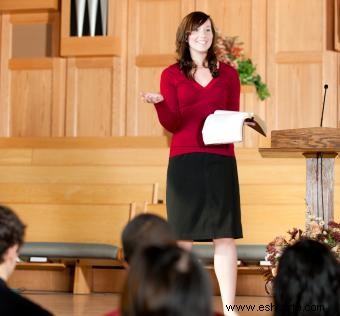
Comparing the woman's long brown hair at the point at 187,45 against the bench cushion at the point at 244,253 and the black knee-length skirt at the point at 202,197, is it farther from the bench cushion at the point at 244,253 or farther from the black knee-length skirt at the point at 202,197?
the bench cushion at the point at 244,253

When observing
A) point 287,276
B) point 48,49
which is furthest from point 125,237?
point 48,49

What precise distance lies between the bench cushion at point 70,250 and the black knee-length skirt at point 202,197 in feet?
7.26

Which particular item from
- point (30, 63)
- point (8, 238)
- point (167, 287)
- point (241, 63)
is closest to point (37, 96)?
point (30, 63)

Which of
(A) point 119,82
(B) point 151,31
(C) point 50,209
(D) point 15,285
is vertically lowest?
(D) point 15,285

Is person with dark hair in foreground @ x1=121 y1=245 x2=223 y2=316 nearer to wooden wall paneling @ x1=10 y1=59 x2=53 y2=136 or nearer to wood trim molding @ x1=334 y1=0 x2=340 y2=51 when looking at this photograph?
wood trim molding @ x1=334 y1=0 x2=340 y2=51

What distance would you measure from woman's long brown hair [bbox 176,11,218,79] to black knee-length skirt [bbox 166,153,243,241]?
37 centimetres

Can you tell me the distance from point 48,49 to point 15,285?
3404 millimetres

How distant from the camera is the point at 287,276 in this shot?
6.23 feet

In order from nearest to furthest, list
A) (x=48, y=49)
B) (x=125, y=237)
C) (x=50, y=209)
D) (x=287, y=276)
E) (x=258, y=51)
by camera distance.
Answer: (x=287, y=276) < (x=125, y=237) < (x=50, y=209) < (x=258, y=51) < (x=48, y=49)

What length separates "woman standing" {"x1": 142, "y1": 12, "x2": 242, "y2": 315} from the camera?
11.6 ft

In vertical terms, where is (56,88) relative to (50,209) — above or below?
above

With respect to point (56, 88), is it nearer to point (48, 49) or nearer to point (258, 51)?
point (48, 49)

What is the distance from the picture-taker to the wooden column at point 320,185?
3.84 meters

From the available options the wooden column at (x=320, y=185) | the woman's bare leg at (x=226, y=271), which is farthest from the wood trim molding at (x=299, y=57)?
the woman's bare leg at (x=226, y=271)
